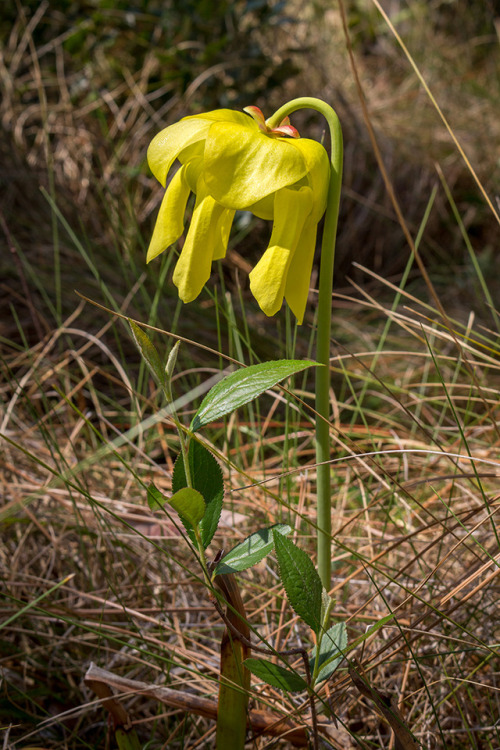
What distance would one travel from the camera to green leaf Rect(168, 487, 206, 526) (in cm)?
58

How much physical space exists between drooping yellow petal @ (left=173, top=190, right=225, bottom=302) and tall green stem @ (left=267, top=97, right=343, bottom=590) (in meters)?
0.10

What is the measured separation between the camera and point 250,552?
0.66 meters

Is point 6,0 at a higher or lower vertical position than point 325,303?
higher

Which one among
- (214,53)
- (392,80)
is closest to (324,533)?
(214,53)

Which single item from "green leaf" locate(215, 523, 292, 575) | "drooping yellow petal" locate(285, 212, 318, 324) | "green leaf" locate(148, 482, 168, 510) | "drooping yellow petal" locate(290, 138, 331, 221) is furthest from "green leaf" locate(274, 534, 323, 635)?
"drooping yellow petal" locate(290, 138, 331, 221)

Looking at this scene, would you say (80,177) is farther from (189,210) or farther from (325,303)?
(325,303)

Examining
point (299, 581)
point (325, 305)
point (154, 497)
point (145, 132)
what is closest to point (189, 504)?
point (154, 497)

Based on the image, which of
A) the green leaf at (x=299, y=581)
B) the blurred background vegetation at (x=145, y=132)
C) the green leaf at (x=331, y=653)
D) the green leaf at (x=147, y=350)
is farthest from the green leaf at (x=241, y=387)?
the blurred background vegetation at (x=145, y=132)

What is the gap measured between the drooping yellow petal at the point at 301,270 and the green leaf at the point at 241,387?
62mm

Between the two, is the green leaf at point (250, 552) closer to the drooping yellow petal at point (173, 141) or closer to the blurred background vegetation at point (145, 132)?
the drooping yellow petal at point (173, 141)

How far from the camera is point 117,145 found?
2518mm

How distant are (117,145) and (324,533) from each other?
214 centimetres

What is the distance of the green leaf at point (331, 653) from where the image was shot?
0.69 m

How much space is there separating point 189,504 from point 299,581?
0.15 m
